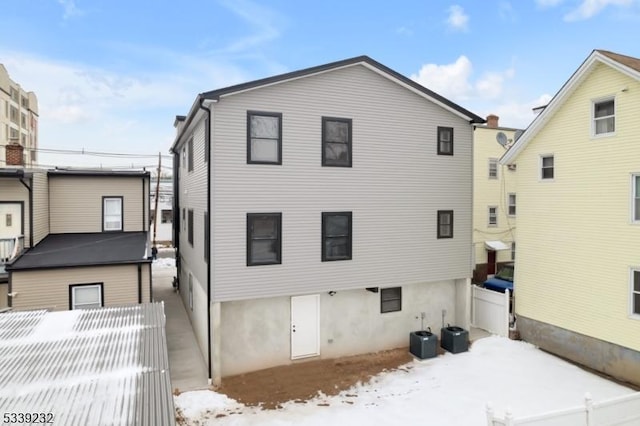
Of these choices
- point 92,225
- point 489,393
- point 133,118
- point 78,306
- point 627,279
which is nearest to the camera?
point 489,393

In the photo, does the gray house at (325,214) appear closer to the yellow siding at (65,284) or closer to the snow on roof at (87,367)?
the yellow siding at (65,284)

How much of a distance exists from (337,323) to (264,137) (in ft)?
22.2

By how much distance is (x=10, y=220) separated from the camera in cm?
1600

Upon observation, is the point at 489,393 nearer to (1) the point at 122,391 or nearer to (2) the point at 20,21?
(1) the point at 122,391

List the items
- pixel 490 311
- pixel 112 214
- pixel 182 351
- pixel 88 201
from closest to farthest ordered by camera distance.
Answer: pixel 182 351, pixel 490 311, pixel 88 201, pixel 112 214

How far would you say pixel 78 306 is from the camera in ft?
48.3

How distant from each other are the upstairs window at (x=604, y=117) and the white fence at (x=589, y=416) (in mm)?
8192

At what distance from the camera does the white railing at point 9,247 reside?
600 inches

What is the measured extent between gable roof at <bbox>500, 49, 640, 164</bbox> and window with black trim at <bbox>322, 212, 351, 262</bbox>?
7.62 metres

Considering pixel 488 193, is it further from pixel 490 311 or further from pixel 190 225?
pixel 190 225

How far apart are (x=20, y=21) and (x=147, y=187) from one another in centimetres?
1212

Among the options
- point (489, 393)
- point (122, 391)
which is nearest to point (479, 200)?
point (489, 393)

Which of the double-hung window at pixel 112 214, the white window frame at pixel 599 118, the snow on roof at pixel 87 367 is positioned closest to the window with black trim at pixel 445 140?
the white window frame at pixel 599 118

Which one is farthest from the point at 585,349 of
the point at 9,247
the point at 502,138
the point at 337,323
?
the point at 9,247
